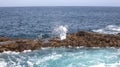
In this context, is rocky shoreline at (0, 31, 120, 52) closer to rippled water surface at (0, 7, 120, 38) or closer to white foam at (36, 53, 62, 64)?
white foam at (36, 53, 62, 64)

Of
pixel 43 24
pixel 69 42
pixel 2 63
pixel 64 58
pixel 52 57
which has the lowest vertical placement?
pixel 43 24

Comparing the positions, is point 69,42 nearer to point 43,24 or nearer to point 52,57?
point 52,57

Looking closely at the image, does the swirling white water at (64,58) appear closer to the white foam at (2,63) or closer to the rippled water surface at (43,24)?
the white foam at (2,63)

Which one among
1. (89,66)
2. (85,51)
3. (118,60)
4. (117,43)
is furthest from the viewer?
(117,43)

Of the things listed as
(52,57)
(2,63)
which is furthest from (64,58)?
(2,63)

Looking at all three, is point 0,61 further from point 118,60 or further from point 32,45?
point 118,60

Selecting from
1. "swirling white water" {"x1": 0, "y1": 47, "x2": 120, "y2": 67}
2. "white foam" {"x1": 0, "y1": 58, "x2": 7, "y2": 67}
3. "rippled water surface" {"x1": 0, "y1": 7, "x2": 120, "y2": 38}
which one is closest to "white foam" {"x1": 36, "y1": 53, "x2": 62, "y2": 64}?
"swirling white water" {"x1": 0, "y1": 47, "x2": 120, "y2": 67}

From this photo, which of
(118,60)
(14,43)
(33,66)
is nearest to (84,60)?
(118,60)

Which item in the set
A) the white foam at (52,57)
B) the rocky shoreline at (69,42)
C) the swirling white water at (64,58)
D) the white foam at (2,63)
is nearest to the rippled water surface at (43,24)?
the rocky shoreline at (69,42)

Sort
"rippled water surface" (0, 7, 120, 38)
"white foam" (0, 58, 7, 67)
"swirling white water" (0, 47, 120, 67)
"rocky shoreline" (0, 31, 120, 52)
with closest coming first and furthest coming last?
"white foam" (0, 58, 7, 67) < "swirling white water" (0, 47, 120, 67) < "rocky shoreline" (0, 31, 120, 52) < "rippled water surface" (0, 7, 120, 38)

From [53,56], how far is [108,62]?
21.9 feet

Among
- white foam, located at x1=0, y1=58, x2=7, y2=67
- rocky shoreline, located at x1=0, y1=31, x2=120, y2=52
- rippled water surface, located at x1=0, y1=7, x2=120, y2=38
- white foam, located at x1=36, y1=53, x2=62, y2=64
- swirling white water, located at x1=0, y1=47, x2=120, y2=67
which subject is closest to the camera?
Result: white foam, located at x1=0, y1=58, x2=7, y2=67

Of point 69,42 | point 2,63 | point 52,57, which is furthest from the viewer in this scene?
point 69,42

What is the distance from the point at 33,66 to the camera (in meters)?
25.7
